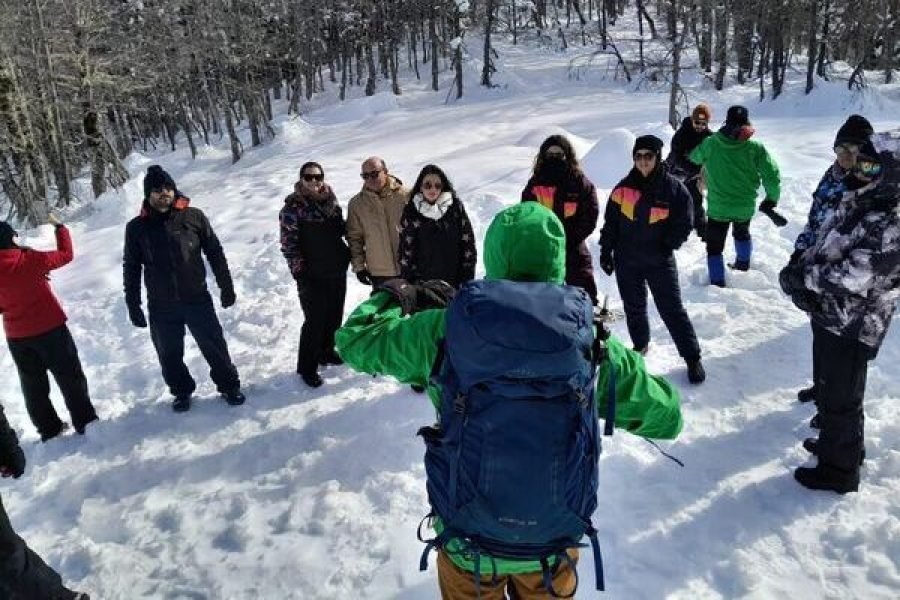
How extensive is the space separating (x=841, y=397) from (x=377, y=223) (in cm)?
350

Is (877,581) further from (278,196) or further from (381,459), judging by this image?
(278,196)

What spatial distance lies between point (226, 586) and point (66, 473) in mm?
1919

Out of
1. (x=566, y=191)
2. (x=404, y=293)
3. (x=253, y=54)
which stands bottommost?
(x=566, y=191)

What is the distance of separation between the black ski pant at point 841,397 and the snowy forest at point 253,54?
15182 mm

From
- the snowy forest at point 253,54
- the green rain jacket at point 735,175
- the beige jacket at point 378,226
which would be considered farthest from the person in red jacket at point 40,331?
the snowy forest at point 253,54

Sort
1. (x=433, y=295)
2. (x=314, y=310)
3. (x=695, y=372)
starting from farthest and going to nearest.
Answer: (x=314, y=310)
(x=695, y=372)
(x=433, y=295)

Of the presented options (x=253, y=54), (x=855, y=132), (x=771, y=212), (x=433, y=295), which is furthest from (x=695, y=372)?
(x=253, y=54)

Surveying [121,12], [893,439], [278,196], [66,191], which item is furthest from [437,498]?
[121,12]

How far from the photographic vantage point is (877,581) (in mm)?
3182

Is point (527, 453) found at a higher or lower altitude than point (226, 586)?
higher

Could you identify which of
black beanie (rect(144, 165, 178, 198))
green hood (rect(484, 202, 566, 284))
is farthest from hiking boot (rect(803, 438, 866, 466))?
black beanie (rect(144, 165, 178, 198))

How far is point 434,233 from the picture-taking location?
4773 mm

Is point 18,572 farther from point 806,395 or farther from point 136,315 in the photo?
point 806,395

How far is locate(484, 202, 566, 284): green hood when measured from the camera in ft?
6.69
